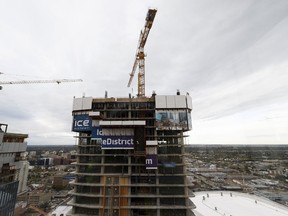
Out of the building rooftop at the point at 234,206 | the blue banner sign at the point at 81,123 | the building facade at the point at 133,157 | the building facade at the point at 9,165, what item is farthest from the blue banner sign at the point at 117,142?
the building rooftop at the point at 234,206

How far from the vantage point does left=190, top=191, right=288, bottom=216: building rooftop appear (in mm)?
69438

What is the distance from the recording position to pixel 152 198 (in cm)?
5066

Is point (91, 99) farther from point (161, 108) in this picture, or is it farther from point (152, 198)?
point (152, 198)

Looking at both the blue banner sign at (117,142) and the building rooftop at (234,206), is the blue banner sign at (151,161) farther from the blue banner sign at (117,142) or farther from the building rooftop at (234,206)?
the building rooftop at (234,206)

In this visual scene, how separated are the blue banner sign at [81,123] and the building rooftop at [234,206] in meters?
52.9

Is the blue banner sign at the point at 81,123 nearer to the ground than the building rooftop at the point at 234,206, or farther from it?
farther from it

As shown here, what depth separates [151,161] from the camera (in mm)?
50344

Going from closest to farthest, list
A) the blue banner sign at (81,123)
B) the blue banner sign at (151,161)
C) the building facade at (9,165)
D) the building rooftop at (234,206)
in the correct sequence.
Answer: the blue banner sign at (151,161)
the blue banner sign at (81,123)
the building facade at (9,165)
the building rooftop at (234,206)

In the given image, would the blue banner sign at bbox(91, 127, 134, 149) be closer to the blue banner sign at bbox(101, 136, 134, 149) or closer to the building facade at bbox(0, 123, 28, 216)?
the blue banner sign at bbox(101, 136, 134, 149)

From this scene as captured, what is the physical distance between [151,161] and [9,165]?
5480 centimetres

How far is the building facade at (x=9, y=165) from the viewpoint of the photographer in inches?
2290

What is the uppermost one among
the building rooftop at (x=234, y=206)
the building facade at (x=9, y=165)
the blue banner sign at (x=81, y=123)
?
the blue banner sign at (x=81, y=123)

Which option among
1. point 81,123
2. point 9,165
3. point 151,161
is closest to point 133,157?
point 151,161

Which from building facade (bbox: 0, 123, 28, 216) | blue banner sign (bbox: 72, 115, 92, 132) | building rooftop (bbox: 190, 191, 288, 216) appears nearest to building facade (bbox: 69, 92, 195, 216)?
blue banner sign (bbox: 72, 115, 92, 132)
